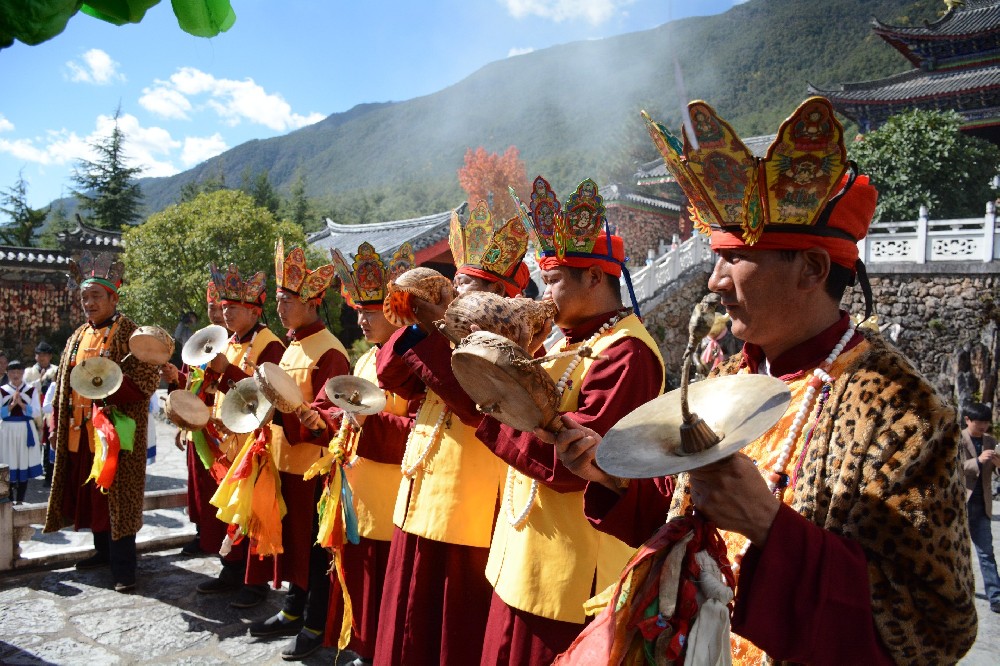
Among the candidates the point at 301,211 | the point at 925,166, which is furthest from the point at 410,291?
the point at 301,211

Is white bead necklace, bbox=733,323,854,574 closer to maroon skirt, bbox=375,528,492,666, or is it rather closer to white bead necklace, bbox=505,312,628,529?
white bead necklace, bbox=505,312,628,529

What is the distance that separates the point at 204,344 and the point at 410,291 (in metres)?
2.90

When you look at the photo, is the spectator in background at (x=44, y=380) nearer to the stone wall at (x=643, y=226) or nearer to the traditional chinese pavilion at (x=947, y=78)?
the traditional chinese pavilion at (x=947, y=78)

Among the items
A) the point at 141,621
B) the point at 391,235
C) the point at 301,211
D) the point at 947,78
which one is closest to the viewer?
the point at 141,621

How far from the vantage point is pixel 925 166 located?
1656 cm

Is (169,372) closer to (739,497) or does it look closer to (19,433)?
(19,433)

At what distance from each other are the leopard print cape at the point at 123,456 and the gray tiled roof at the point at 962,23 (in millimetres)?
24032

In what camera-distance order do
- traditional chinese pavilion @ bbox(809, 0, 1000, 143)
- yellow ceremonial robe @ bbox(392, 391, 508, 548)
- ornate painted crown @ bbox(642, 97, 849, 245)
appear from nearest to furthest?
ornate painted crown @ bbox(642, 97, 849, 245)
yellow ceremonial robe @ bbox(392, 391, 508, 548)
traditional chinese pavilion @ bbox(809, 0, 1000, 143)

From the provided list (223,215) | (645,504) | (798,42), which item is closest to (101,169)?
(223,215)

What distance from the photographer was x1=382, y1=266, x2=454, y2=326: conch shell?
117 inches

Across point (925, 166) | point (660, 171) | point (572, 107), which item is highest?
point (572, 107)

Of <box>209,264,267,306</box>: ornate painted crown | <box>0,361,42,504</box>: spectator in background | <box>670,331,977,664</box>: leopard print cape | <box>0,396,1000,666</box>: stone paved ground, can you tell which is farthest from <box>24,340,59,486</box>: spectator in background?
<box>670,331,977,664</box>: leopard print cape

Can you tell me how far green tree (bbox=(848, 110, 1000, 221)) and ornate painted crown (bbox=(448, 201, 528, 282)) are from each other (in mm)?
15944

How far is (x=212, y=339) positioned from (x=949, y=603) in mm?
4919
